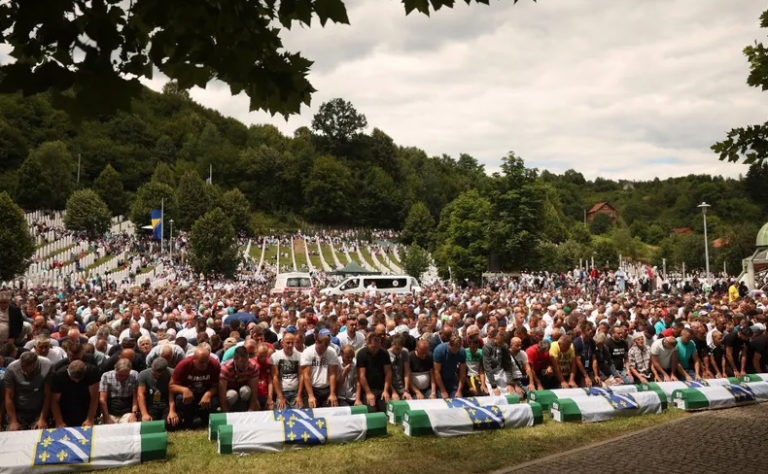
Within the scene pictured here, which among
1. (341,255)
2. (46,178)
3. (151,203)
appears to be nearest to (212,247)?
(341,255)

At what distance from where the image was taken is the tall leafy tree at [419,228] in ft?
318

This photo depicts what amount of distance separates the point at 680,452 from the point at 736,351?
20.9ft

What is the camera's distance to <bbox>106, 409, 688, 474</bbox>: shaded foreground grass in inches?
266

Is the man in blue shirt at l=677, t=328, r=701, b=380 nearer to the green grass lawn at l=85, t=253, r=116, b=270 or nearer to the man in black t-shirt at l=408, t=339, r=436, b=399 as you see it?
the man in black t-shirt at l=408, t=339, r=436, b=399

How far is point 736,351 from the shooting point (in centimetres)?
1247

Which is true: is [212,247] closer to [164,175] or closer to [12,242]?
[12,242]

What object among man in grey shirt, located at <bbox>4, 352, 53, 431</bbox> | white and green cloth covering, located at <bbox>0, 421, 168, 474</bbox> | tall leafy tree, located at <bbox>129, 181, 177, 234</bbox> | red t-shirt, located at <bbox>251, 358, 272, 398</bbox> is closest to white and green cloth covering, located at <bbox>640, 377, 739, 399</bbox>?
red t-shirt, located at <bbox>251, 358, 272, 398</bbox>

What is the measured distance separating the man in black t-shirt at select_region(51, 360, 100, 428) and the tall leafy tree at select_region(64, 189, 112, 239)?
71.9 m

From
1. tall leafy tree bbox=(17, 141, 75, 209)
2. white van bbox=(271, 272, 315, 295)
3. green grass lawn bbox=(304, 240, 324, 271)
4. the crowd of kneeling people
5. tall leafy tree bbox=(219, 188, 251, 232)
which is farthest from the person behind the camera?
tall leafy tree bbox=(219, 188, 251, 232)

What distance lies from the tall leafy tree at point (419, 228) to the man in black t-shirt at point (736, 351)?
83.1 metres

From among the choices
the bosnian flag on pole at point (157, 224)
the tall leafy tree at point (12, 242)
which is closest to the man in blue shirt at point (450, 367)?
the tall leafy tree at point (12, 242)

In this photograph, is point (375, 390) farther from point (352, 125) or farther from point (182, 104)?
point (182, 104)

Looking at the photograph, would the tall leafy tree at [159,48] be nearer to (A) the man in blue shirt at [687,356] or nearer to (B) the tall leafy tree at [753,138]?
(B) the tall leafy tree at [753,138]

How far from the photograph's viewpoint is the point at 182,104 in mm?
154750
